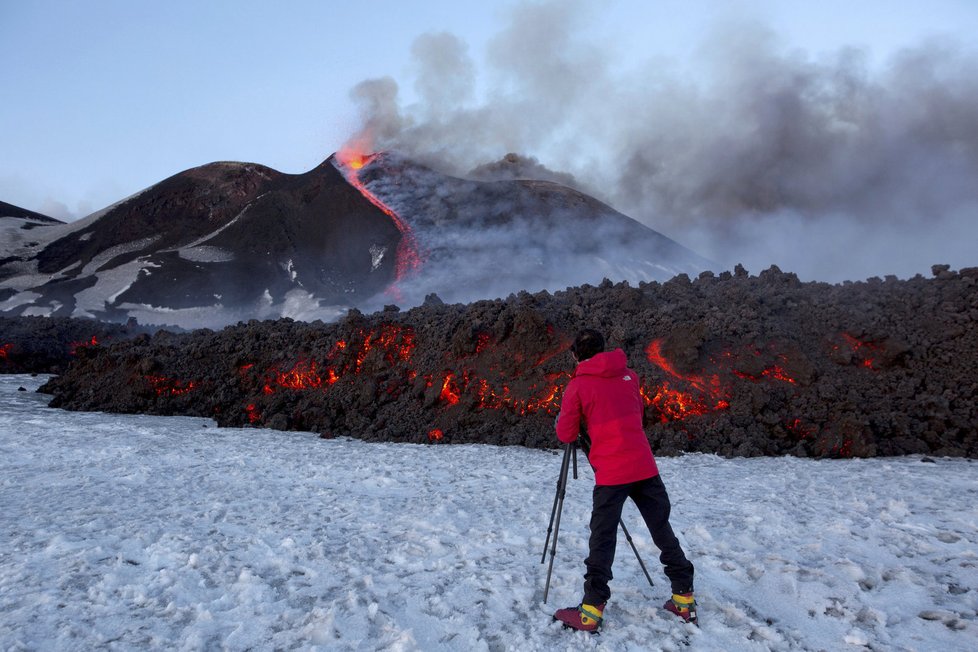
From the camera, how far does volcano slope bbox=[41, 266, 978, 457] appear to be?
10.1 m

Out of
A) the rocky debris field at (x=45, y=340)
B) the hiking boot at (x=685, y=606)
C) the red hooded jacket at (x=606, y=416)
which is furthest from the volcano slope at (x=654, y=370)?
the rocky debris field at (x=45, y=340)

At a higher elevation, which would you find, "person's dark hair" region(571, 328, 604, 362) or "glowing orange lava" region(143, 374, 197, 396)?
"person's dark hair" region(571, 328, 604, 362)

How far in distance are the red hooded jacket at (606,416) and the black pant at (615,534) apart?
109 mm

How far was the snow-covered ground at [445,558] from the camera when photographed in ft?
12.6

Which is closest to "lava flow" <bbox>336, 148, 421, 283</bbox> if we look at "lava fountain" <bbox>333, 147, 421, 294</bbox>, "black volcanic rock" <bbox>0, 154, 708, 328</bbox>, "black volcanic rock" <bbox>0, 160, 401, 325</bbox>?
"lava fountain" <bbox>333, 147, 421, 294</bbox>

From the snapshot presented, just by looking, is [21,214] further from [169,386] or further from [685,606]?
[685,606]

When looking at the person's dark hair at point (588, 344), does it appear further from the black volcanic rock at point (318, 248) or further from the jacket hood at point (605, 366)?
the black volcanic rock at point (318, 248)

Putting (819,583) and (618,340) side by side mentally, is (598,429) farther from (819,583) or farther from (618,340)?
(618,340)

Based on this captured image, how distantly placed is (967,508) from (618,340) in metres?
6.30

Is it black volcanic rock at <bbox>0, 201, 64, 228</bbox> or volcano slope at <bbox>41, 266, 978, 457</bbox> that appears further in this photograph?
black volcanic rock at <bbox>0, 201, 64, 228</bbox>

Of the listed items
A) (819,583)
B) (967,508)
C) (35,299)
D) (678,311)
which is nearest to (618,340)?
(678,311)

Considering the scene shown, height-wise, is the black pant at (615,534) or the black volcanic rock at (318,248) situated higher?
the black volcanic rock at (318,248)

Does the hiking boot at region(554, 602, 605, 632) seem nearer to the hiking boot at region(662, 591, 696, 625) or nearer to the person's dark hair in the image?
the hiking boot at region(662, 591, 696, 625)

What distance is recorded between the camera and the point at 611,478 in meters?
3.80
